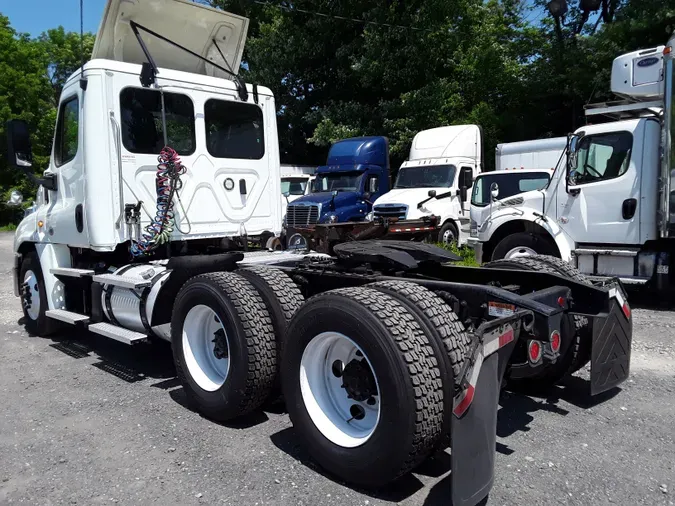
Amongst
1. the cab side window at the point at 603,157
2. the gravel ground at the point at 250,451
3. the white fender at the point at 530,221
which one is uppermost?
the cab side window at the point at 603,157

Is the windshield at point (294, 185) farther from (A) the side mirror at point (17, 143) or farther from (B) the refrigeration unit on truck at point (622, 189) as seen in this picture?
(A) the side mirror at point (17, 143)

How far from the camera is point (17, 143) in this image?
590 cm

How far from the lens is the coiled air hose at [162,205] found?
18.5ft

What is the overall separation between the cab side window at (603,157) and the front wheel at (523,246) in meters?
1.05

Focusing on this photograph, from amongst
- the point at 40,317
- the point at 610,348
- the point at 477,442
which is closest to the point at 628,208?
the point at 610,348

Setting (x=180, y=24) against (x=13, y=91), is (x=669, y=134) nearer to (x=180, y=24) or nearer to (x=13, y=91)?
→ (x=180, y=24)

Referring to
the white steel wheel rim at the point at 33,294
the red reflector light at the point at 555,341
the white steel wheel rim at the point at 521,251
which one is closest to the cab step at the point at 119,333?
the white steel wheel rim at the point at 33,294

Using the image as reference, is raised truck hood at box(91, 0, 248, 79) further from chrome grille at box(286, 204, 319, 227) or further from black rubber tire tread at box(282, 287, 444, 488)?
chrome grille at box(286, 204, 319, 227)

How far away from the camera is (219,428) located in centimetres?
416

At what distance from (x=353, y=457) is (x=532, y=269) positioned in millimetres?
A: 2157

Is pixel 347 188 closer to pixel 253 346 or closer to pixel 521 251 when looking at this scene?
pixel 521 251

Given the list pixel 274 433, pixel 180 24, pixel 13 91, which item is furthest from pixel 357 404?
pixel 13 91

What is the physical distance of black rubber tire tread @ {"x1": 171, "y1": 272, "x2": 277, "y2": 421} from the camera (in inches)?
153

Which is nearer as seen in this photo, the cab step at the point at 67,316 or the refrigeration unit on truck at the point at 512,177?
the cab step at the point at 67,316
